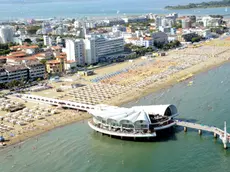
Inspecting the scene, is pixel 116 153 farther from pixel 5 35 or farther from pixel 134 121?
pixel 5 35

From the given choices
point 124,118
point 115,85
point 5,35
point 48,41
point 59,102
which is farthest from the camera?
point 5,35

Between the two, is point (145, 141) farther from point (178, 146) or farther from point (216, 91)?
point (216, 91)

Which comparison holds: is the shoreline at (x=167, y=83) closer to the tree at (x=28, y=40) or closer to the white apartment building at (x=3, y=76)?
the white apartment building at (x=3, y=76)

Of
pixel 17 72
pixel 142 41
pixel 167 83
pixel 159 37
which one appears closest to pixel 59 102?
pixel 17 72

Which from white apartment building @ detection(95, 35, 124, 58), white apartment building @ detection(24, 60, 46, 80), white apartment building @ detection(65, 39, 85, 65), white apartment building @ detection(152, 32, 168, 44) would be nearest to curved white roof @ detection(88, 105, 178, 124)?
white apartment building @ detection(24, 60, 46, 80)

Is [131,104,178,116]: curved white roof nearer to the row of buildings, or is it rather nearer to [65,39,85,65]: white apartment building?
the row of buildings

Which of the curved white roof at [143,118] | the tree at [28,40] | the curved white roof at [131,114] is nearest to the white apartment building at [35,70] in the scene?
the curved white roof at [131,114]

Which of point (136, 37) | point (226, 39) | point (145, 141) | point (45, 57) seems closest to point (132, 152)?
point (145, 141)
